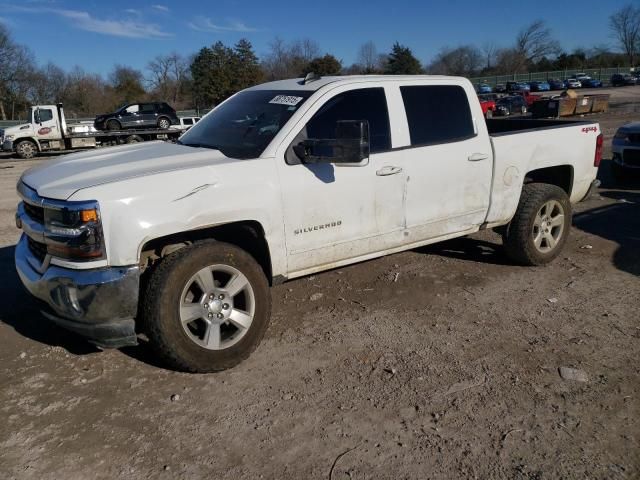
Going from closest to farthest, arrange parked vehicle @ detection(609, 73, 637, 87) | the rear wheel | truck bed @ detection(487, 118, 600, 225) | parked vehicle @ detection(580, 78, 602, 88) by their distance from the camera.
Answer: truck bed @ detection(487, 118, 600, 225) → the rear wheel → parked vehicle @ detection(609, 73, 637, 87) → parked vehicle @ detection(580, 78, 602, 88)

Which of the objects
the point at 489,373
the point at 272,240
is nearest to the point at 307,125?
the point at 272,240

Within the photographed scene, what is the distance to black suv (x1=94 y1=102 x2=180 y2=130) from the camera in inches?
1091

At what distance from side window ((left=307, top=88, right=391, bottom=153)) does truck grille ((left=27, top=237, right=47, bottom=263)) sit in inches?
77.3

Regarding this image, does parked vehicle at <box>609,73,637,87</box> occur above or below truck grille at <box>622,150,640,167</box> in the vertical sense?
above

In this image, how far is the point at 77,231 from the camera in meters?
3.19

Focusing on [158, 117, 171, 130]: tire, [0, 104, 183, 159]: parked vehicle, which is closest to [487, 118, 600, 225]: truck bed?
[0, 104, 183, 159]: parked vehicle

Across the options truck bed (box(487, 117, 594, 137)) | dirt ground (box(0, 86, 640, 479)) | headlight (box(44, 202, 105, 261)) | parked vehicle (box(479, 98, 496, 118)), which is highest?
parked vehicle (box(479, 98, 496, 118))

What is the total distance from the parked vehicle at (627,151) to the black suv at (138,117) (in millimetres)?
23545

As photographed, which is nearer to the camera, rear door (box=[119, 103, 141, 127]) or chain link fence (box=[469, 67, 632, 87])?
rear door (box=[119, 103, 141, 127])

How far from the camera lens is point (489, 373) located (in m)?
3.60

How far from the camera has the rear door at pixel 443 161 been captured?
4.54 metres

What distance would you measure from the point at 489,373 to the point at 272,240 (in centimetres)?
170

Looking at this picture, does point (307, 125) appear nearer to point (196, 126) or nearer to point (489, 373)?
point (196, 126)

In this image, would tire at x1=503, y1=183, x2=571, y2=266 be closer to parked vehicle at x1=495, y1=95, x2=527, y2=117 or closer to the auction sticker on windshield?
the auction sticker on windshield
